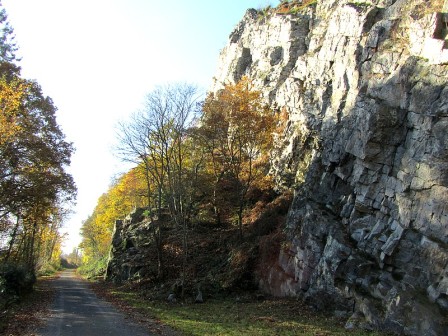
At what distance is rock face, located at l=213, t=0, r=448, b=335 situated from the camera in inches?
471

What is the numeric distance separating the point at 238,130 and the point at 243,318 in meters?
11.6

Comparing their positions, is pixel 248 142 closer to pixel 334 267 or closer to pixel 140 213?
A: pixel 334 267

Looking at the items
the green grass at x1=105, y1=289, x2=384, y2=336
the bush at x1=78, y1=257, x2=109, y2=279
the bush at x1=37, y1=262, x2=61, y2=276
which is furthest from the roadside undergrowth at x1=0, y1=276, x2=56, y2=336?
the bush at x1=37, y1=262, x2=61, y2=276

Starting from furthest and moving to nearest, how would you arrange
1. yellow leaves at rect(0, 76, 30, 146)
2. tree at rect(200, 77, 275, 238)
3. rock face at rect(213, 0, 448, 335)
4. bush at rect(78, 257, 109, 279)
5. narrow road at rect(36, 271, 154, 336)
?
bush at rect(78, 257, 109, 279), tree at rect(200, 77, 275, 238), yellow leaves at rect(0, 76, 30, 146), rock face at rect(213, 0, 448, 335), narrow road at rect(36, 271, 154, 336)

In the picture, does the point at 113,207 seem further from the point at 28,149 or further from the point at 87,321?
the point at 87,321

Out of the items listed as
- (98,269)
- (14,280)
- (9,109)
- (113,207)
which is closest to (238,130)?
(9,109)

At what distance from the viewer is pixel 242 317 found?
14.4m

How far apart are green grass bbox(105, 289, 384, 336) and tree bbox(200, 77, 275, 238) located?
6.28m

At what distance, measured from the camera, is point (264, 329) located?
1209cm

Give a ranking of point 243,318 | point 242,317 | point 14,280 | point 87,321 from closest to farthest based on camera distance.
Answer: point 87,321
point 243,318
point 242,317
point 14,280

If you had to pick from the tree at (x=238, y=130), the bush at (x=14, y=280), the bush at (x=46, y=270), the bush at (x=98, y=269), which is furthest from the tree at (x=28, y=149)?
the bush at (x=46, y=270)

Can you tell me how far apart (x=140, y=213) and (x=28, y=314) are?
1681cm

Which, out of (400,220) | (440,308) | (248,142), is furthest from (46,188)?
(440,308)

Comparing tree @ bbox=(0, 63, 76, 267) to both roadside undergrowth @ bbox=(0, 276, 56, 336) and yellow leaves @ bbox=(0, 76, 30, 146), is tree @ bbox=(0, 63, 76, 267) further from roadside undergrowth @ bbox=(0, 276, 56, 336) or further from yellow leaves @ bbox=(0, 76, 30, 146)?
roadside undergrowth @ bbox=(0, 276, 56, 336)
